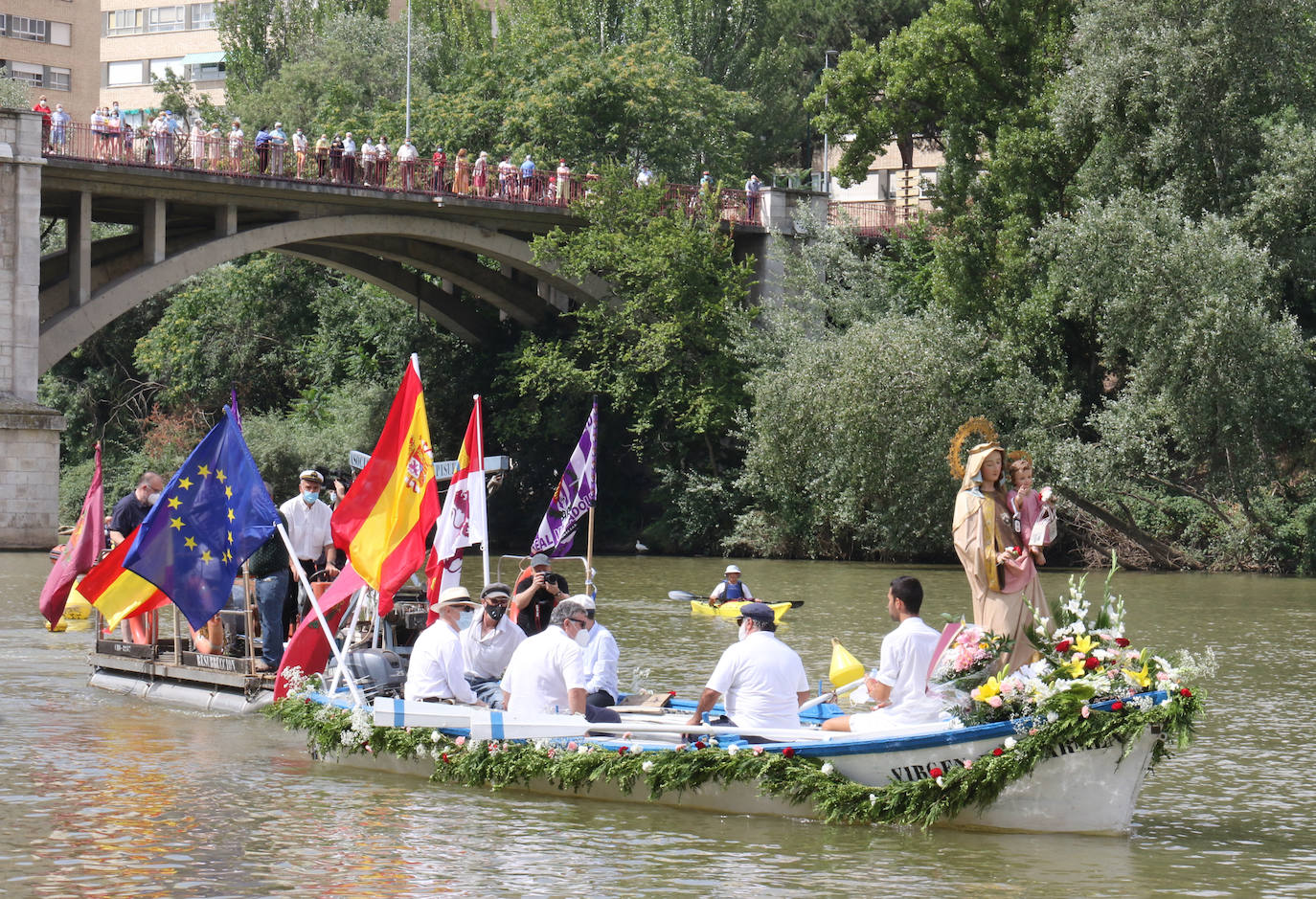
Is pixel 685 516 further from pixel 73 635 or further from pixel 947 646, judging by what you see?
pixel 947 646

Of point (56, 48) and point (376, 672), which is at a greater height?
point (56, 48)

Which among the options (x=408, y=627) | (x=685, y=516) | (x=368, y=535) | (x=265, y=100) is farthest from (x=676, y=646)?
(x=265, y=100)

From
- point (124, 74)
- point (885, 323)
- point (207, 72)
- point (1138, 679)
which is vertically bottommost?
point (1138, 679)

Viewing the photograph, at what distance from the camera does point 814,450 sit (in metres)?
44.8

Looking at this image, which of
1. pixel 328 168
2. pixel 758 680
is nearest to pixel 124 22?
pixel 328 168

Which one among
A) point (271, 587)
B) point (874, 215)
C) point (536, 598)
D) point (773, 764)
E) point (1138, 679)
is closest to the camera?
point (1138, 679)

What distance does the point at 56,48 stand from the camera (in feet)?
282

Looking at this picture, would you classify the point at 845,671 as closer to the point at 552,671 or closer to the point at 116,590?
the point at 552,671

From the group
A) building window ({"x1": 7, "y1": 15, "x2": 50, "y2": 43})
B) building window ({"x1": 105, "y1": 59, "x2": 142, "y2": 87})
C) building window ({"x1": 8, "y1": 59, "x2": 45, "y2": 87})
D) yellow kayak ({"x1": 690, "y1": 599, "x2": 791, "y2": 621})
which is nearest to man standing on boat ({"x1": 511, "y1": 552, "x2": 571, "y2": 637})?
yellow kayak ({"x1": 690, "y1": 599, "x2": 791, "y2": 621})

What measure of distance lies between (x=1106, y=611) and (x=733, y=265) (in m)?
39.8

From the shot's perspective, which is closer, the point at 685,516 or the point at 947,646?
the point at 947,646

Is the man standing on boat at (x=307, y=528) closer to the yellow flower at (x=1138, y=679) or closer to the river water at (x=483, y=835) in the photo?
the river water at (x=483, y=835)

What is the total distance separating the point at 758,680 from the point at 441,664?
2.94 meters

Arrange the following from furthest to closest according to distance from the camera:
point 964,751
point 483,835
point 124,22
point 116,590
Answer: point 124,22 < point 116,590 < point 483,835 < point 964,751
